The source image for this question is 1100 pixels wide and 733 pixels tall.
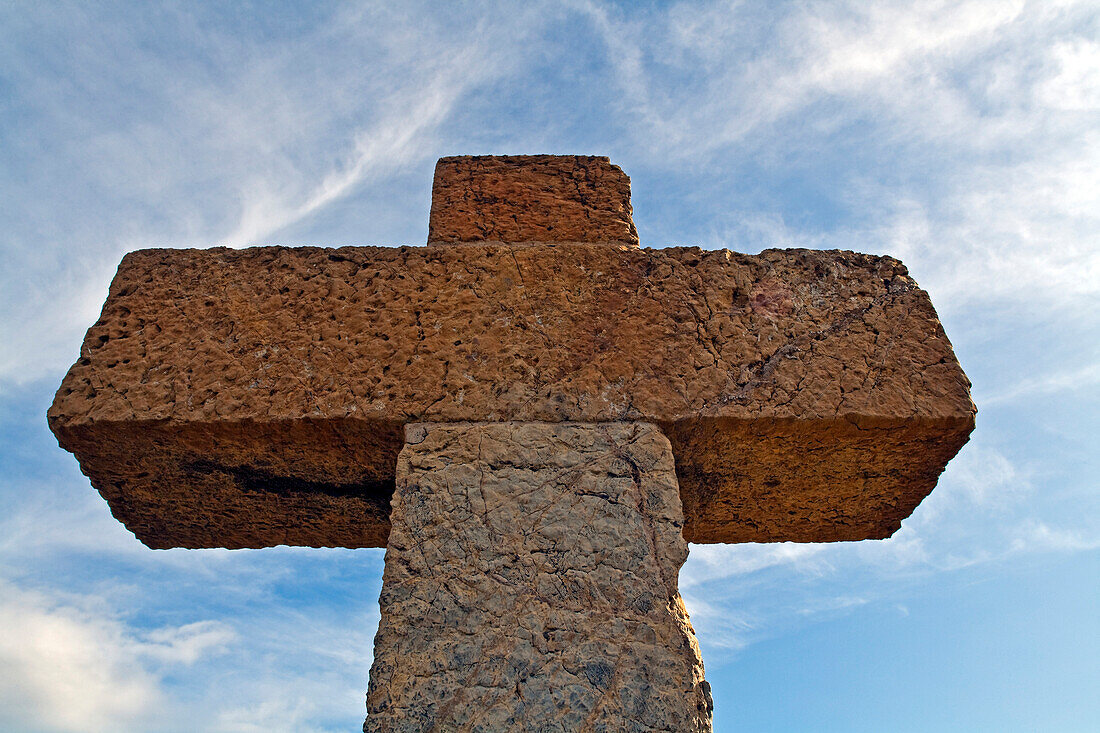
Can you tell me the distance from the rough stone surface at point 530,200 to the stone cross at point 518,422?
2 cm

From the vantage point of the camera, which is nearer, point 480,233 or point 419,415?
point 419,415

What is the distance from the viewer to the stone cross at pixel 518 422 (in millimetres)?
1731

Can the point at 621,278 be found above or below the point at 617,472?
above

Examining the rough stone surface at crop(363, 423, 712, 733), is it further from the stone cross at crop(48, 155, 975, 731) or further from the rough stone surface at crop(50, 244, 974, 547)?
the rough stone surface at crop(50, 244, 974, 547)

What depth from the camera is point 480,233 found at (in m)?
2.49

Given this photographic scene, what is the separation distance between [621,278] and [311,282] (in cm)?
93

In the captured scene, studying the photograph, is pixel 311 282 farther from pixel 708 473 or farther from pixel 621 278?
pixel 708 473

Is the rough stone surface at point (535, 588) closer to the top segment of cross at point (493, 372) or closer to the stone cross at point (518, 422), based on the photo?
the stone cross at point (518, 422)

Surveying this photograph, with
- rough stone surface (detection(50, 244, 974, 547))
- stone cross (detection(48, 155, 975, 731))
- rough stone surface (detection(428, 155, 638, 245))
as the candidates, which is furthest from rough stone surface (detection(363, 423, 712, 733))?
rough stone surface (detection(428, 155, 638, 245))

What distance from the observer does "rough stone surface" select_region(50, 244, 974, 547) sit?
206cm

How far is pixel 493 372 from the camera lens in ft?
6.90

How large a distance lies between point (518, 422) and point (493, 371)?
6.7 inches

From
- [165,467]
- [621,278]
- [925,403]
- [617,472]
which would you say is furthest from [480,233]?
[925,403]

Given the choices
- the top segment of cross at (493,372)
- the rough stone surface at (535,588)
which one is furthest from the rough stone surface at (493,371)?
the rough stone surface at (535,588)
